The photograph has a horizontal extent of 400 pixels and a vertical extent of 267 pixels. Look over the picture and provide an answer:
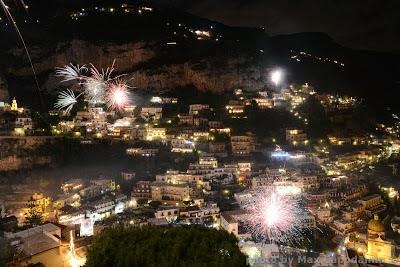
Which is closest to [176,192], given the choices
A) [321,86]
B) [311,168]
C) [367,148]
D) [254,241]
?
[254,241]

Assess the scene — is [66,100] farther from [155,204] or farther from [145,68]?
[155,204]

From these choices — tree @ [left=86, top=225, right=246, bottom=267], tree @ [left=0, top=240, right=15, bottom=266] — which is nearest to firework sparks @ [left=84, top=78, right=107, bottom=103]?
tree @ [left=0, top=240, right=15, bottom=266]

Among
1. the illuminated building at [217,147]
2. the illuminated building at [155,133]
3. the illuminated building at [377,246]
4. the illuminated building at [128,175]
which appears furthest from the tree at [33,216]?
the illuminated building at [217,147]

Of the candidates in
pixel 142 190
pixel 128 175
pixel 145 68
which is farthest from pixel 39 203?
pixel 145 68

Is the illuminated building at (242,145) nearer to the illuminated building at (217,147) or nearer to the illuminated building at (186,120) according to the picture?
the illuminated building at (217,147)

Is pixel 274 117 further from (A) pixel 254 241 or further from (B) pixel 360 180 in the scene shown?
(A) pixel 254 241

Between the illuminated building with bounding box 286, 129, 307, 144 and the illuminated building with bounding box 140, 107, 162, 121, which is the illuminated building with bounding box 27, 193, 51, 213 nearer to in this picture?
the illuminated building with bounding box 140, 107, 162, 121
